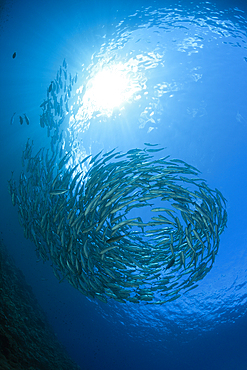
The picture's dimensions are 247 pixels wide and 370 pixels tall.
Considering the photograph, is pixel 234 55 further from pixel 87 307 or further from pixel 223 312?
pixel 223 312

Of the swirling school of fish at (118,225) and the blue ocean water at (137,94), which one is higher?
the blue ocean water at (137,94)

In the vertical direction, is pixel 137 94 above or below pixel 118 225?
above

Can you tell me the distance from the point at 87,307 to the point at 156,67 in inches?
721

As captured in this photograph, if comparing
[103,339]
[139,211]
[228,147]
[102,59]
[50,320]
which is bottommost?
[50,320]

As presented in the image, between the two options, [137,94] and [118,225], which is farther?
[137,94]

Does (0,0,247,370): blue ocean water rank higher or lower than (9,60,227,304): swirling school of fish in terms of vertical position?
higher

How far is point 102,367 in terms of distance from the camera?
18.9 m

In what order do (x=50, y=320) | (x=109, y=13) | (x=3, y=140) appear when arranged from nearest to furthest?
(x=109, y=13)
(x=3, y=140)
(x=50, y=320)

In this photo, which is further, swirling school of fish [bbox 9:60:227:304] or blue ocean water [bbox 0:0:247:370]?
blue ocean water [bbox 0:0:247:370]

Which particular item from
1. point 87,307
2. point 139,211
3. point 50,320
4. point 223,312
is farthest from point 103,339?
point 139,211

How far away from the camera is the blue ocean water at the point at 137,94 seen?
28.8ft

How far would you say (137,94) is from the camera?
11.6 meters

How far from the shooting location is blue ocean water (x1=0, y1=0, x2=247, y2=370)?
879 centimetres

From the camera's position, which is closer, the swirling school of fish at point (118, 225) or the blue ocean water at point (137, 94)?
the swirling school of fish at point (118, 225)
